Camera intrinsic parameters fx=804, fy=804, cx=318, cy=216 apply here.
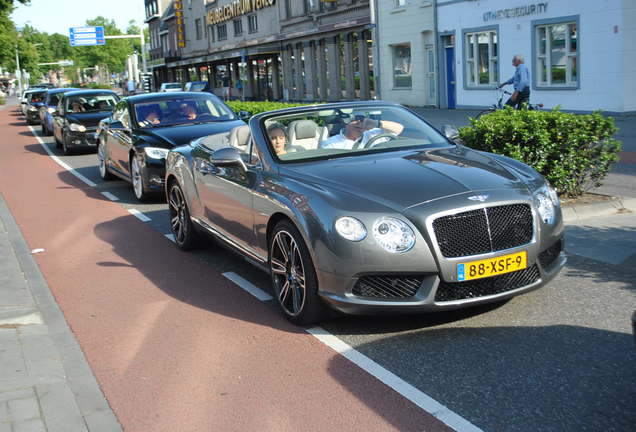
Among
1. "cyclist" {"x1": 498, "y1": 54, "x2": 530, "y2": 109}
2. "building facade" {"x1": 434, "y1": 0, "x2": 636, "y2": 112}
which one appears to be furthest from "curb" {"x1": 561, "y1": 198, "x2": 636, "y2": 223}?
"building facade" {"x1": 434, "y1": 0, "x2": 636, "y2": 112}

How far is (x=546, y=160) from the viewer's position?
9156mm

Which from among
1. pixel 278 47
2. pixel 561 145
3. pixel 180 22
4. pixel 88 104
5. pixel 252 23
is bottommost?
pixel 561 145

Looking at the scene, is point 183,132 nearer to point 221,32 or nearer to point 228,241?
point 228,241

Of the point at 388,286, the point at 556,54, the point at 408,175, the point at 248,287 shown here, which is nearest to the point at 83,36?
the point at 556,54

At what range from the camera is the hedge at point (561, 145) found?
9.09 m

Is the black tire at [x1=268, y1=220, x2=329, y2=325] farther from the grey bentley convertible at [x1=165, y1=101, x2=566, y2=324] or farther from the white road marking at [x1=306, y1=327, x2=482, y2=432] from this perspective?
the white road marking at [x1=306, y1=327, x2=482, y2=432]

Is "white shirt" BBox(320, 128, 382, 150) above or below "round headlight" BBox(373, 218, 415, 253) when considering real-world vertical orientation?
above

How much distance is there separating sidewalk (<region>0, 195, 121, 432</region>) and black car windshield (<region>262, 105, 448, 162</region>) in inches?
85.2

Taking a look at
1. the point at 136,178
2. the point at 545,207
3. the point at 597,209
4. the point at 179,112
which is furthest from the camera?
the point at 179,112

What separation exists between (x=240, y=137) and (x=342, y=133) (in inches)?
42.8

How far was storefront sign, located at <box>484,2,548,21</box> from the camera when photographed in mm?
24672

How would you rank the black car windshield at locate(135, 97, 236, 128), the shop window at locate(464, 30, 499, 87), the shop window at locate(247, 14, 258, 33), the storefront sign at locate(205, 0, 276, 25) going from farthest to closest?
the shop window at locate(247, 14, 258, 33) < the storefront sign at locate(205, 0, 276, 25) < the shop window at locate(464, 30, 499, 87) < the black car windshield at locate(135, 97, 236, 128)

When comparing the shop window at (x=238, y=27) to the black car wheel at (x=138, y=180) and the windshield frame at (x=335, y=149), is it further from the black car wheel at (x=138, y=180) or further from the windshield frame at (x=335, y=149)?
the windshield frame at (x=335, y=149)

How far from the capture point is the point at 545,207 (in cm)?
545
